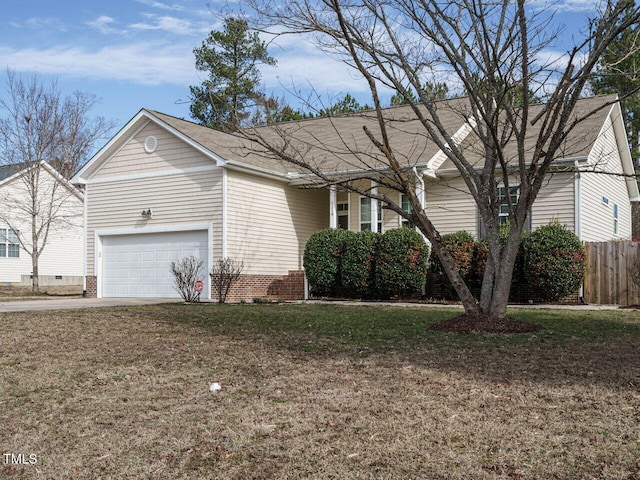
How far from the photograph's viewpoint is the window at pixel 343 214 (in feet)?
67.7

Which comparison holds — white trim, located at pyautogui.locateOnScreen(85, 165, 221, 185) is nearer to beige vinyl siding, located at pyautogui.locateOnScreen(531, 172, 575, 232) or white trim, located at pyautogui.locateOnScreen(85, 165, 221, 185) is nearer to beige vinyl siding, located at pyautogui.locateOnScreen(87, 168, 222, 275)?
beige vinyl siding, located at pyautogui.locateOnScreen(87, 168, 222, 275)

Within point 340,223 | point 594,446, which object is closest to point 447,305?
point 340,223

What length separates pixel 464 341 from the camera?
8719mm

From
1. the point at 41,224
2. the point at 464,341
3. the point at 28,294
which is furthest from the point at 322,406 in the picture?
the point at 41,224

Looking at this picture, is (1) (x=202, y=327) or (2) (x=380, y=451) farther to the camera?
(1) (x=202, y=327)

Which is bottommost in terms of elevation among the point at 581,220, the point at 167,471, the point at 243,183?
the point at 167,471

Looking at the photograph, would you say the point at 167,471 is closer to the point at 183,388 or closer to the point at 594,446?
the point at 183,388

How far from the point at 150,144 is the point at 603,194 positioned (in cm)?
1327

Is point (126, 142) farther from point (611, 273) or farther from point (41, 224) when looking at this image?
point (611, 273)

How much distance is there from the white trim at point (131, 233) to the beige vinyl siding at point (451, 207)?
6.04 meters

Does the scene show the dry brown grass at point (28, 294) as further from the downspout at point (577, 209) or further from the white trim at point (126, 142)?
the downspout at point (577, 209)

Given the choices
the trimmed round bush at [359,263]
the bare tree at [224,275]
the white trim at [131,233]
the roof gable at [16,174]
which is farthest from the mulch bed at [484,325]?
the roof gable at [16,174]

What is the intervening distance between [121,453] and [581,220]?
14616mm

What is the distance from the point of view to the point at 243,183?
1873cm
